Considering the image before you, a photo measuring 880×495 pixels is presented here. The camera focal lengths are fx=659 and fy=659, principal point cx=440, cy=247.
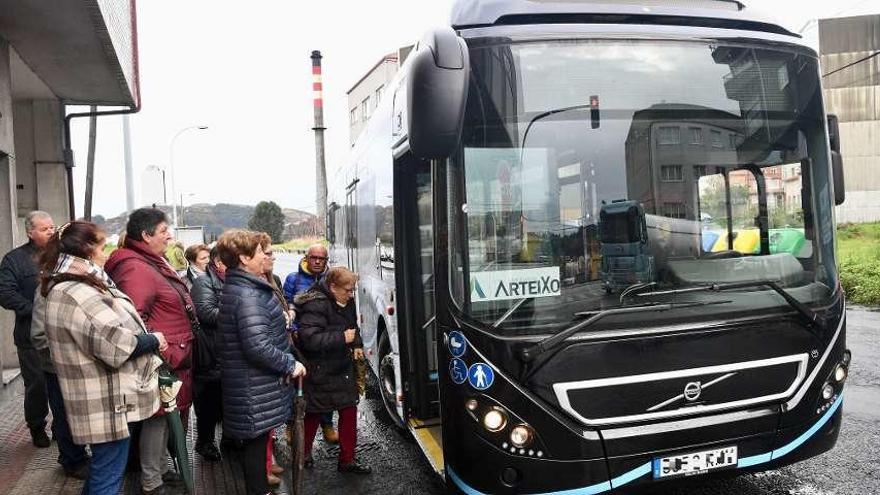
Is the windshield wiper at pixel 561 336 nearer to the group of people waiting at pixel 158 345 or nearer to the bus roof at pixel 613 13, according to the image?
the group of people waiting at pixel 158 345

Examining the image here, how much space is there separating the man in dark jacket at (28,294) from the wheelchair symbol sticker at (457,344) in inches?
→ 129

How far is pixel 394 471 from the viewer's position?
4922mm

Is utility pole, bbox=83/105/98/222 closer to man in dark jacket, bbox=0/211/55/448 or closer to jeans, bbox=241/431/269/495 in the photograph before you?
man in dark jacket, bbox=0/211/55/448

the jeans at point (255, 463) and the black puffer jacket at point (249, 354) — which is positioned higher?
the black puffer jacket at point (249, 354)

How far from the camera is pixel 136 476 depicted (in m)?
4.86

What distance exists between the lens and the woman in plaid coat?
3.38m

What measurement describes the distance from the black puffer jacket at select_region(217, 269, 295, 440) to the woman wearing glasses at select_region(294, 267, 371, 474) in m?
0.66

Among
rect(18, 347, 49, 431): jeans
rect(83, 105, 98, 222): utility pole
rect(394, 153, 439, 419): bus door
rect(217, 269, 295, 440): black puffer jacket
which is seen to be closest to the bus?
rect(217, 269, 295, 440): black puffer jacket

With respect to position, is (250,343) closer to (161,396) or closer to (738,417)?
(161,396)

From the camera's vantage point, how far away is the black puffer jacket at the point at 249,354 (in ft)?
11.8

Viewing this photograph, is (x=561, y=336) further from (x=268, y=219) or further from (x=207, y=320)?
(x=268, y=219)

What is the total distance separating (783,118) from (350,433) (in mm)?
3479

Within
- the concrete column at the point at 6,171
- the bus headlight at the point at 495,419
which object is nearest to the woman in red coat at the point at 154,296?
the bus headlight at the point at 495,419

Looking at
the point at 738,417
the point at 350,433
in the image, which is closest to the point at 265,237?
the point at 350,433
